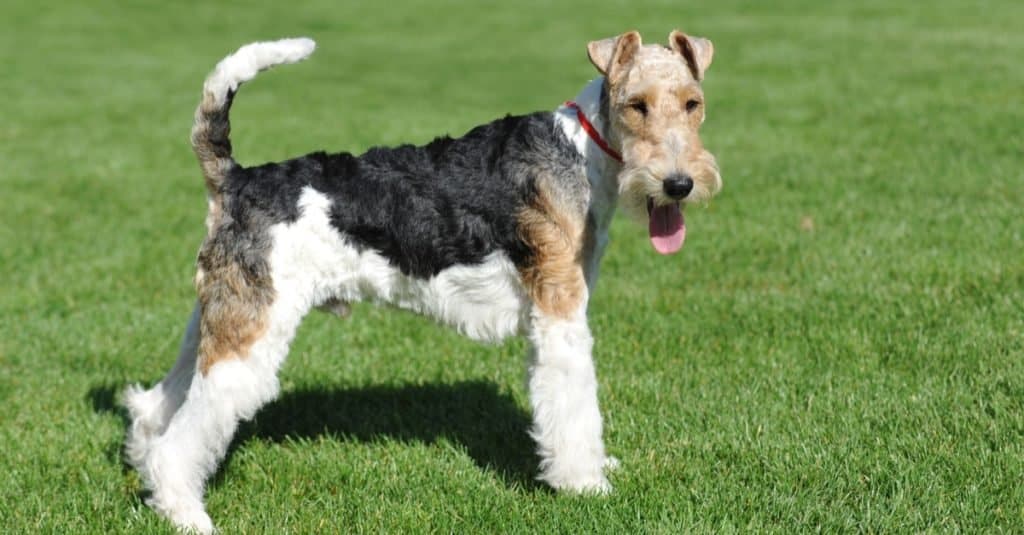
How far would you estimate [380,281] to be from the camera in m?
5.55

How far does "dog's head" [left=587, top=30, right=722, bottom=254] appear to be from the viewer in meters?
4.96

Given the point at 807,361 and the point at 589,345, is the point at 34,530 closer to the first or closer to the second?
the point at 589,345

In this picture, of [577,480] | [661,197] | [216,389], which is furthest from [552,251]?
[216,389]

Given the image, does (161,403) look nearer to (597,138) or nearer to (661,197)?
(597,138)

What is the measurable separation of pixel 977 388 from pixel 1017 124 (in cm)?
882

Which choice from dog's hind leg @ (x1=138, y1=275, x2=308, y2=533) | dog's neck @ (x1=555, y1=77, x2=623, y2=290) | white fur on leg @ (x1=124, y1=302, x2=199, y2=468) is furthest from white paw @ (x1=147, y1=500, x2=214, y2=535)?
dog's neck @ (x1=555, y1=77, x2=623, y2=290)

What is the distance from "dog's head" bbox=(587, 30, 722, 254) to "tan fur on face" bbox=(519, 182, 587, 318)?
391mm

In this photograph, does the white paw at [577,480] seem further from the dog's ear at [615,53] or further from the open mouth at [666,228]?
the dog's ear at [615,53]

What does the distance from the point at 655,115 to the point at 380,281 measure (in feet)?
5.51

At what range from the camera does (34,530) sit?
5.34 meters

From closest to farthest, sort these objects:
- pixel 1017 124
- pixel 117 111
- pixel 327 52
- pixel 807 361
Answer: pixel 807 361 → pixel 1017 124 → pixel 117 111 → pixel 327 52

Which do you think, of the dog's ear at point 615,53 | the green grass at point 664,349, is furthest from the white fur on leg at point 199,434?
the dog's ear at point 615,53

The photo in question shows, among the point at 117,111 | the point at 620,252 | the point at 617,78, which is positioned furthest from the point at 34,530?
the point at 117,111

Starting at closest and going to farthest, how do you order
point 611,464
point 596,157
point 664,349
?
point 596,157 → point 611,464 → point 664,349
